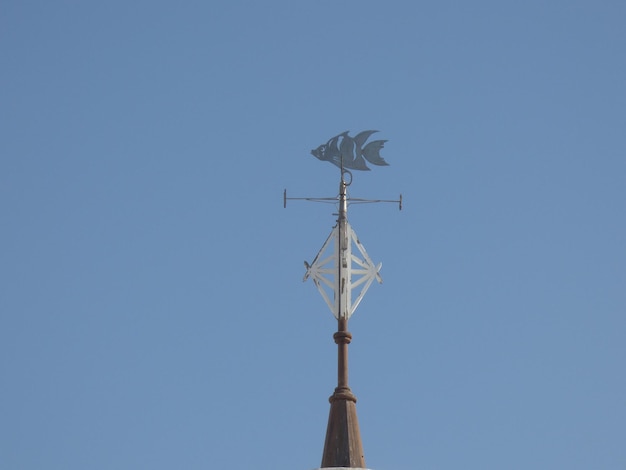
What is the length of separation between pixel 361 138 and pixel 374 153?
1.15 feet

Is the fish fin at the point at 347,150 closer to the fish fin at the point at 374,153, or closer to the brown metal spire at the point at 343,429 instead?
the fish fin at the point at 374,153

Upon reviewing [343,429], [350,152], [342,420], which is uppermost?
[350,152]

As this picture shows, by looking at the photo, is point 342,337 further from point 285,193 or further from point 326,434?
point 285,193

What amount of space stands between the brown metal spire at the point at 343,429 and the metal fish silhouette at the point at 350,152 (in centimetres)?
342

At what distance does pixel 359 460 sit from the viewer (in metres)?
13.2

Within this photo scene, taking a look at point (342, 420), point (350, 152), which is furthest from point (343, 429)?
point (350, 152)

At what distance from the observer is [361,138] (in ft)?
53.2

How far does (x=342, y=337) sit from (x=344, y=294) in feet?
2.40

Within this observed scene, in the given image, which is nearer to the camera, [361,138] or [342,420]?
[342,420]

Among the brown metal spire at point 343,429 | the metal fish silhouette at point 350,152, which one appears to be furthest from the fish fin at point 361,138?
the brown metal spire at point 343,429

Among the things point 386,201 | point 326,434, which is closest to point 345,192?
point 386,201

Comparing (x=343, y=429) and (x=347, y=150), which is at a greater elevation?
(x=347, y=150)

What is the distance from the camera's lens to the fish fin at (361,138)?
52.9ft

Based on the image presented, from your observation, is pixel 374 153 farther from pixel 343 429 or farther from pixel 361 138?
pixel 343 429
